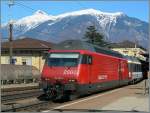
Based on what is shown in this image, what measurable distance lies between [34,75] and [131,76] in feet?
49.1

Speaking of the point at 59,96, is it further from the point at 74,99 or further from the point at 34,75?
the point at 34,75

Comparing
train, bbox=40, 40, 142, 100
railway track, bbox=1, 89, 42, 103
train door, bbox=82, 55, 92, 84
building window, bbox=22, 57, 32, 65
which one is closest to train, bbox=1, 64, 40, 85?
building window, bbox=22, 57, 32, 65

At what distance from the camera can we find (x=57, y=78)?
77.0ft

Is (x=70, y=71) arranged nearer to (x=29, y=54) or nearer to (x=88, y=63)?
(x=88, y=63)

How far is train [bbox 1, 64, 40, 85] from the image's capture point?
50125mm

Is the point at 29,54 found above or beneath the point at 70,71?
above

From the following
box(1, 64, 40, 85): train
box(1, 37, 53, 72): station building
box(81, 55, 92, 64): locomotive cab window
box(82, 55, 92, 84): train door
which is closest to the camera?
box(81, 55, 92, 64): locomotive cab window

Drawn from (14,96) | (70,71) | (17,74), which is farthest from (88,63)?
(17,74)

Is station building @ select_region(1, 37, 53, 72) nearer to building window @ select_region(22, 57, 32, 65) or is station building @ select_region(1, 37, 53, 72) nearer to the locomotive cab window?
building window @ select_region(22, 57, 32, 65)

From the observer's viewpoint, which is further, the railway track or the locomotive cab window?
the railway track

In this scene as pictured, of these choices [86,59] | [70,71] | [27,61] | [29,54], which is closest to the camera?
[70,71]

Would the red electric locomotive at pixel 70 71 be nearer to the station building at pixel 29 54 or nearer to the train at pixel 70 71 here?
the train at pixel 70 71

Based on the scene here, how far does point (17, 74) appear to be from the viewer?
52.2 metres

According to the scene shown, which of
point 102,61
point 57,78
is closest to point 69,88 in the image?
point 57,78
